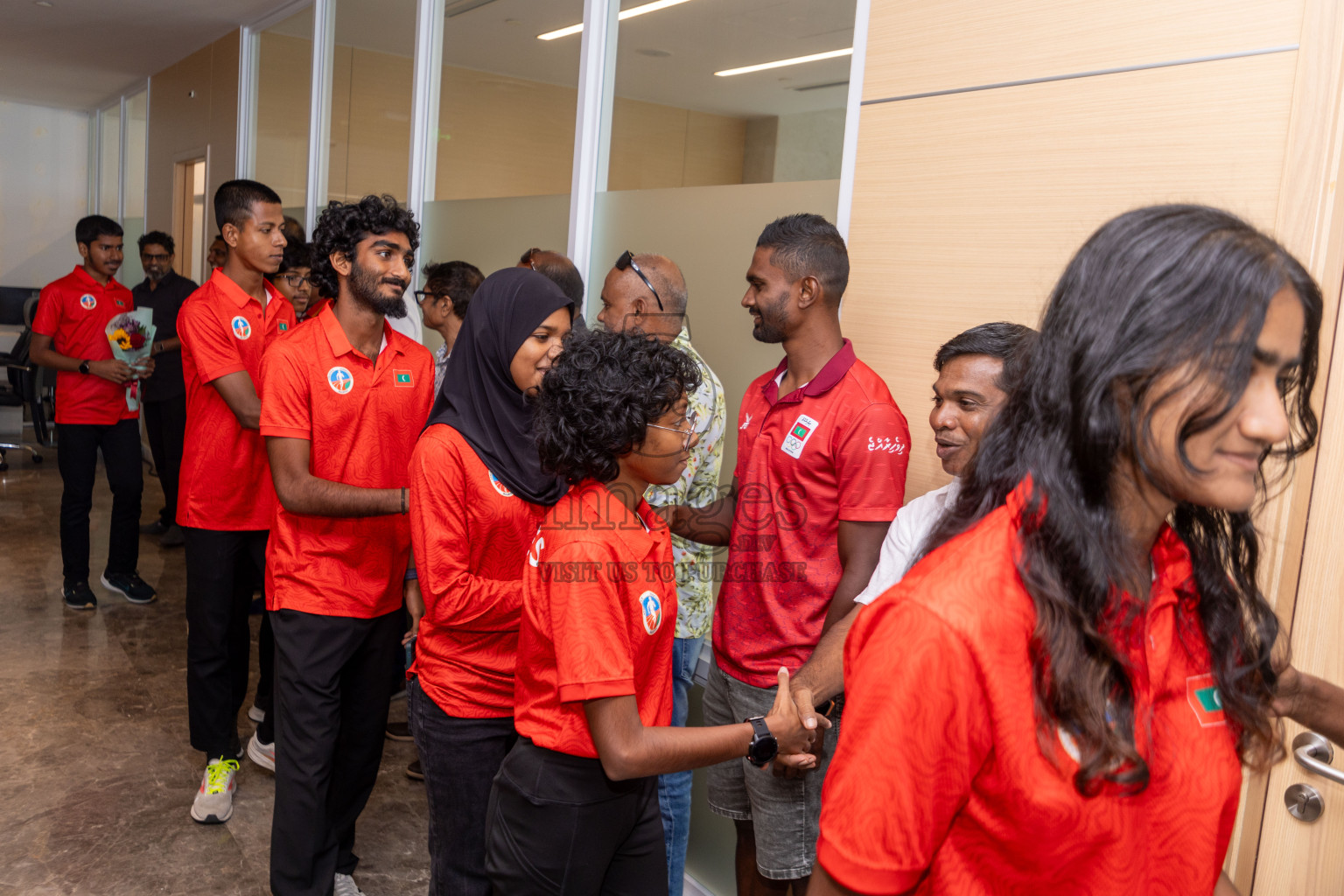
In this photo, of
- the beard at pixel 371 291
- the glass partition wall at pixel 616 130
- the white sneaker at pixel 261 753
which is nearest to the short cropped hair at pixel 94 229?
the glass partition wall at pixel 616 130

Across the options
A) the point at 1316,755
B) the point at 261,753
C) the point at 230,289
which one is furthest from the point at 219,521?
the point at 1316,755

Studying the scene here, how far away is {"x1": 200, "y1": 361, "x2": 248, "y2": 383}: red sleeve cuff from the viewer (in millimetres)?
2961

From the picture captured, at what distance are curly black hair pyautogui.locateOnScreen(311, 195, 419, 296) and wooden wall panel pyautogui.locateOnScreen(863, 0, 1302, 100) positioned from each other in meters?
1.32

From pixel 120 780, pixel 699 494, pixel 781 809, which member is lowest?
pixel 120 780

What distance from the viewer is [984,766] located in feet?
2.34

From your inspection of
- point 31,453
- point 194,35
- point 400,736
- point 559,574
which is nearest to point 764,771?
point 559,574

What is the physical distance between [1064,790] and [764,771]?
1319 mm

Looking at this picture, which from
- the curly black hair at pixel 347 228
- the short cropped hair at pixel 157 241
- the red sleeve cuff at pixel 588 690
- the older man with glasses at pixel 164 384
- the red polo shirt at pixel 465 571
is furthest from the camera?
the short cropped hair at pixel 157 241

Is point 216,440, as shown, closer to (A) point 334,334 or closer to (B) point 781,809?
(A) point 334,334

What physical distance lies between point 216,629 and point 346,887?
96 cm

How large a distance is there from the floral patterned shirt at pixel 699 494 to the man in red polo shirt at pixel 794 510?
17 centimetres

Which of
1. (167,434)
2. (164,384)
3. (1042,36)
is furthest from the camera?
(167,434)

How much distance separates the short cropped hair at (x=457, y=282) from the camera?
337 centimetres

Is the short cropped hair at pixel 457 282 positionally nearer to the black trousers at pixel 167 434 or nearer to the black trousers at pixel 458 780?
the black trousers at pixel 458 780
